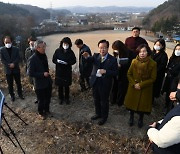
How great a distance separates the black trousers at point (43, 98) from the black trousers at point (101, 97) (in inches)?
36.8

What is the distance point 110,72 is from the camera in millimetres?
4141

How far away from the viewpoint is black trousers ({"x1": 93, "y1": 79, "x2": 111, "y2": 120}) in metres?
4.27

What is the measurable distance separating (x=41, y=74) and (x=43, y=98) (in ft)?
1.72

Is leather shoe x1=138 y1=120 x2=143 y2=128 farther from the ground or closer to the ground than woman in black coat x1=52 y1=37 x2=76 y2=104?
closer to the ground

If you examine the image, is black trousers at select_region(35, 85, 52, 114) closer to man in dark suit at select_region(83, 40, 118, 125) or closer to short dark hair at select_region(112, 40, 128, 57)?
man in dark suit at select_region(83, 40, 118, 125)

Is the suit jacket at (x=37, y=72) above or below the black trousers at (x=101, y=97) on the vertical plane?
above

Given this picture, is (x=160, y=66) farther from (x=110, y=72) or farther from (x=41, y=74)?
(x=41, y=74)

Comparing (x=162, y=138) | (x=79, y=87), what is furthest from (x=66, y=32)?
(x=162, y=138)

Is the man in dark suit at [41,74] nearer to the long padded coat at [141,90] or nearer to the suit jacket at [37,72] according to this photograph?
the suit jacket at [37,72]

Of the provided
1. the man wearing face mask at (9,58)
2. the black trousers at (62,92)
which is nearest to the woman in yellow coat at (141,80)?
the black trousers at (62,92)


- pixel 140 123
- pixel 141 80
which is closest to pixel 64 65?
pixel 141 80

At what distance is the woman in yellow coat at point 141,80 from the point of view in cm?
402

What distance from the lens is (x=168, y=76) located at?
16.1 ft

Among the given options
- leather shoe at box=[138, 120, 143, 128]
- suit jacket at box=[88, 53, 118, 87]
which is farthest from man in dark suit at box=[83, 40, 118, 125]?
leather shoe at box=[138, 120, 143, 128]
